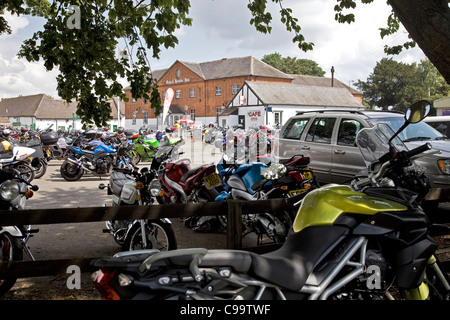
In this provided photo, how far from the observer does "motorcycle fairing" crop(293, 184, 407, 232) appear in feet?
7.91

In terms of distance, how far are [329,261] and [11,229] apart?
3399 mm

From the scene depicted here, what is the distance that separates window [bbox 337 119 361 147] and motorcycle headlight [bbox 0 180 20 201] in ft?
20.3

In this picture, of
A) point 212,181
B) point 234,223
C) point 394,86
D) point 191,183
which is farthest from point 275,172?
point 394,86

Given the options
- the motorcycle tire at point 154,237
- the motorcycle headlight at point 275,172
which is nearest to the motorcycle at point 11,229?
the motorcycle tire at point 154,237

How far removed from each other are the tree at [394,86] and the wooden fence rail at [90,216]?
73446mm

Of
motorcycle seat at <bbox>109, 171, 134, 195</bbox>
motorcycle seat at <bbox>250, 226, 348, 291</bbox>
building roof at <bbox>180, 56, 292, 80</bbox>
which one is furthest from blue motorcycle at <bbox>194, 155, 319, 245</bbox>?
building roof at <bbox>180, 56, 292, 80</bbox>

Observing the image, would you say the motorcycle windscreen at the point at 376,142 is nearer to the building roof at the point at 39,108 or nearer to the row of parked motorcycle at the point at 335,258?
the row of parked motorcycle at the point at 335,258

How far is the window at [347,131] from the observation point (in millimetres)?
7922

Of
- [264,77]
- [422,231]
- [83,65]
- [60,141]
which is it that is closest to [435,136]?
[422,231]

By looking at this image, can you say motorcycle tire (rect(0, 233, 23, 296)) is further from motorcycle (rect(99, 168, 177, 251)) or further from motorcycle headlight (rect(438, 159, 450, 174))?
motorcycle headlight (rect(438, 159, 450, 174))

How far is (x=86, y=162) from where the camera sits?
12383 millimetres

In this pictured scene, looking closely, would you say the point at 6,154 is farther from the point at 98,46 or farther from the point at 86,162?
the point at 98,46

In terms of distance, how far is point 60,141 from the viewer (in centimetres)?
1706

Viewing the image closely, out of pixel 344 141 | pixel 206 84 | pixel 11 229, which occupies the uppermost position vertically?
pixel 206 84
